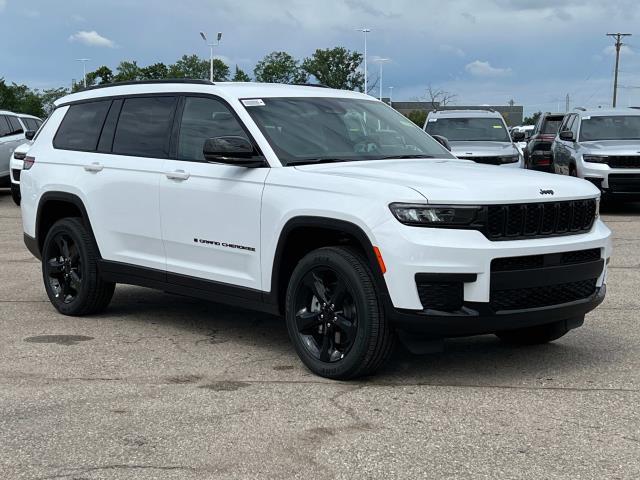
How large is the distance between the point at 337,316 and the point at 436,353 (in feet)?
3.45

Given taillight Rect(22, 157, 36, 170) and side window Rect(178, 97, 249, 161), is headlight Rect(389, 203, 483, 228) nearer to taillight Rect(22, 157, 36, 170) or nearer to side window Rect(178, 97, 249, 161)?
side window Rect(178, 97, 249, 161)

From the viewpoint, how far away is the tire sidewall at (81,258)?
7488 mm

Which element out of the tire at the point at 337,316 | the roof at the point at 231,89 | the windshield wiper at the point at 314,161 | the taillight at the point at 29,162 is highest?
the roof at the point at 231,89

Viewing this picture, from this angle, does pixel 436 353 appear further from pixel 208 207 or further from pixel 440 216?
pixel 208 207

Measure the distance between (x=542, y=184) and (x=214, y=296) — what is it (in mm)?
2291

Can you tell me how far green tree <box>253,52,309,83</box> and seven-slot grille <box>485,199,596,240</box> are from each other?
268 feet

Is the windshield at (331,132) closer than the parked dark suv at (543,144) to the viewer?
Yes

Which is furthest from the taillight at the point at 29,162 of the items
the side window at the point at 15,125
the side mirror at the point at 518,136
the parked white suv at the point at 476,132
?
the side window at the point at 15,125

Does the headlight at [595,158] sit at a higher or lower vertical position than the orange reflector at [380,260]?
lower

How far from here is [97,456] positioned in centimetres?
432

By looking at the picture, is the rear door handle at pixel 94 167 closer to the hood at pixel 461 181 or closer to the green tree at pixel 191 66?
the hood at pixel 461 181

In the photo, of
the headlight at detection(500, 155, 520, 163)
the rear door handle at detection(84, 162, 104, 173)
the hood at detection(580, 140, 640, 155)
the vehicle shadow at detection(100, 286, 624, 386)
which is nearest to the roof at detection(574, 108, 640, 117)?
the hood at detection(580, 140, 640, 155)

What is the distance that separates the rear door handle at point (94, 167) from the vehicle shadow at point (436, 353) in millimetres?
1225

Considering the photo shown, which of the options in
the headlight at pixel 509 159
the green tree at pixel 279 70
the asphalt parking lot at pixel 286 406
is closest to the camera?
the asphalt parking lot at pixel 286 406
